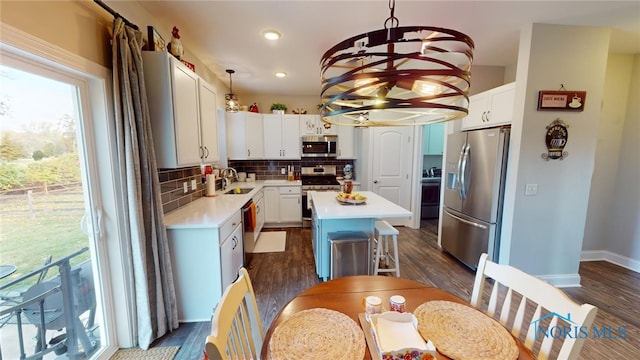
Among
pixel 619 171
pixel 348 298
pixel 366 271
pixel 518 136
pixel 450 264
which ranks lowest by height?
pixel 450 264

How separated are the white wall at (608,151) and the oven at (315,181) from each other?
3.49m

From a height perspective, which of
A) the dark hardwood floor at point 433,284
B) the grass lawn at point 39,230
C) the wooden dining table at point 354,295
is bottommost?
the dark hardwood floor at point 433,284

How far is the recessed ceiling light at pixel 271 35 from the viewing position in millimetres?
2381

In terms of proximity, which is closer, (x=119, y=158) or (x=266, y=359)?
(x=266, y=359)

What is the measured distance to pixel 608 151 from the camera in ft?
9.84

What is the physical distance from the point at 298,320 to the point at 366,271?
1550 mm

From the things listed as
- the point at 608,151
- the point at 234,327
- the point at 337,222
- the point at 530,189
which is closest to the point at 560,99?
the point at 530,189

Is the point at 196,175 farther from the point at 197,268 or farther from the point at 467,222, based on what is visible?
the point at 467,222

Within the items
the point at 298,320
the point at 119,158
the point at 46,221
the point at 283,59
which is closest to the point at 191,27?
the point at 283,59

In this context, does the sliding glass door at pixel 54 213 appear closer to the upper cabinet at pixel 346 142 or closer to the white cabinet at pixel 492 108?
the white cabinet at pixel 492 108

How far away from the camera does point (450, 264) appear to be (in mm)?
3105

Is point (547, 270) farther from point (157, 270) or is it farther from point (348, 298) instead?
point (157, 270)

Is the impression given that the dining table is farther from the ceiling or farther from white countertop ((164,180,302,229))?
the ceiling

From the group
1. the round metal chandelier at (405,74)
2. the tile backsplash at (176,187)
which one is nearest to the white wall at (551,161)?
the round metal chandelier at (405,74)
